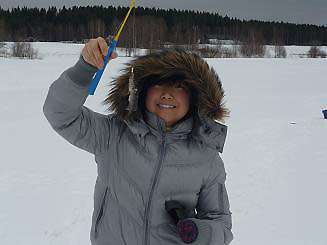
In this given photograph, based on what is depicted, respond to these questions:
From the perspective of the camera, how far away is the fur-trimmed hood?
1551 mm

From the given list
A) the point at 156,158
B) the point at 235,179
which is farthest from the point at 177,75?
the point at 235,179

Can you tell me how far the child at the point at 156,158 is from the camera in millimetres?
1444

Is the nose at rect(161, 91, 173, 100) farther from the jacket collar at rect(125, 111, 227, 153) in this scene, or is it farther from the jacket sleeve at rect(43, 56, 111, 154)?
the jacket sleeve at rect(43, 56, 111, 154)

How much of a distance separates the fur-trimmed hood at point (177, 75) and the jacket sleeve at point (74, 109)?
16 cm

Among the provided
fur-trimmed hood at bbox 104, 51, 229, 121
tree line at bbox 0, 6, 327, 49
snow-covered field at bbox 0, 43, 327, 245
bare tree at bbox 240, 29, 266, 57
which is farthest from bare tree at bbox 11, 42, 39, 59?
fur-trimmed hood at bbox 104, 51, 229, 121

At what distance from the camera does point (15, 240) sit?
3057mm

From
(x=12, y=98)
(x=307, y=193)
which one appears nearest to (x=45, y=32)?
(x=12, y=98)

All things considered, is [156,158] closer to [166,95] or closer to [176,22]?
[166,95]

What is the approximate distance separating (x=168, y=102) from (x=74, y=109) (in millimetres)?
391

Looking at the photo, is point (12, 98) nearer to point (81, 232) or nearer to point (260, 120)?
point (260, 120)

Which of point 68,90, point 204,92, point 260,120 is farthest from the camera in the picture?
point 260,120

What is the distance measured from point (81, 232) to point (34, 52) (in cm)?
2508

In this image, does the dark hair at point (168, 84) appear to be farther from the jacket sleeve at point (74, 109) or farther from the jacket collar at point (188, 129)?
the jacket sleeve at point (74, 109)

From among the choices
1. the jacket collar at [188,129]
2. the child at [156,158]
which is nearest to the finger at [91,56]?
the child at [156,158]
